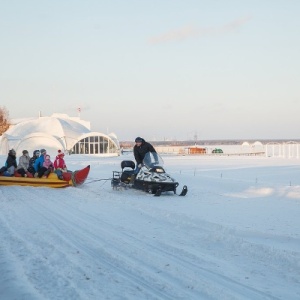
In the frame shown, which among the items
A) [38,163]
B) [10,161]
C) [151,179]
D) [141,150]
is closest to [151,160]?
[141,150]

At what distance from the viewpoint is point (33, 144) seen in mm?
58625

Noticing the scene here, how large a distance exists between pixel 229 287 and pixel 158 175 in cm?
1031

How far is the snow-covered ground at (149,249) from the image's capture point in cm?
539

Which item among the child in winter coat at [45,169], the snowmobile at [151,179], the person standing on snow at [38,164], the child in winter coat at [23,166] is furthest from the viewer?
the child in winter coat at [23,166]

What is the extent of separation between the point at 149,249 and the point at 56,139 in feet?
176

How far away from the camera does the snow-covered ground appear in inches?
212

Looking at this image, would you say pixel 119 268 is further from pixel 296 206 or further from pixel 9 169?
pixel 9 169

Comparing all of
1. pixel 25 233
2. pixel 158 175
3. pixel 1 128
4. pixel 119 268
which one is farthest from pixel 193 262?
pixel 1 128

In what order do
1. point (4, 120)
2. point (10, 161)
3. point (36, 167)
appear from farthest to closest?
point (4, 120)
point (10, 161)
point (36, 167)

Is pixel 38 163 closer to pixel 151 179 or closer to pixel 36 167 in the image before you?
pixel 36 167

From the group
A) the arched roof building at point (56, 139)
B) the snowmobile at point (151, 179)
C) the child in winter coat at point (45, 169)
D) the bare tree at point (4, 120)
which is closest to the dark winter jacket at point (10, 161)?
the child in winter coat at point (45, 169)

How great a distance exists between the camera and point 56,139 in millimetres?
59625

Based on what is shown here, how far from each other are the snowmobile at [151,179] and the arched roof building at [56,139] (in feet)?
139

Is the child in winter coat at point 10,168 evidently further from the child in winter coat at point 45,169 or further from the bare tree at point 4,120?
the bare tree at point 4,120
